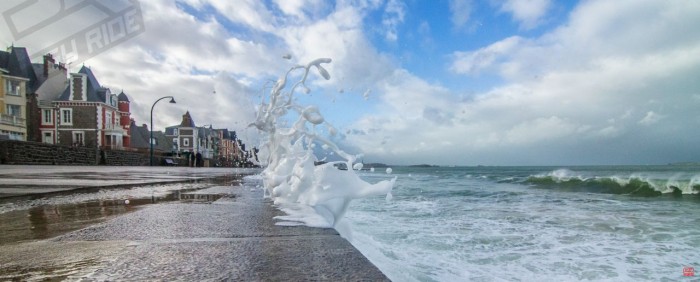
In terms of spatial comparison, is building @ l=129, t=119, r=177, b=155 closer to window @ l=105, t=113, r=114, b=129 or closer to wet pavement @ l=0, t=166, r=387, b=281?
window @ l=105, t=113, r=114, b=129

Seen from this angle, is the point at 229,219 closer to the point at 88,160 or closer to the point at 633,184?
the point at 633,184

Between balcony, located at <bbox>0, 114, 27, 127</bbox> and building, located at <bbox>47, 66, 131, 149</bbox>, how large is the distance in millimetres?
4585

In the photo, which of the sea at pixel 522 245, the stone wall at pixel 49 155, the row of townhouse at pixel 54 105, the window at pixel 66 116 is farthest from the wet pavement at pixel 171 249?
the window at pixel 66 116

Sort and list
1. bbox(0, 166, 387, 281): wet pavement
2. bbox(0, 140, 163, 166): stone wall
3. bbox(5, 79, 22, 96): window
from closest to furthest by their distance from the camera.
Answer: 1. bbox(0, 166, 387, 281): wet pavement
2. bbox(0, 140, 163, 166): stone wall
3. bbox(5, 79, 22, 96): window

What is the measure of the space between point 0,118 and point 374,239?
121ft

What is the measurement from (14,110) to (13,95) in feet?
3.96

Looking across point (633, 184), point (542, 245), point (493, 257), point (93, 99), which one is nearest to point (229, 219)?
point (493, 257)

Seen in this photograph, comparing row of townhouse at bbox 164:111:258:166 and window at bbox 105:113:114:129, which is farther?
row of townhouse at bbox 164:111:258:166

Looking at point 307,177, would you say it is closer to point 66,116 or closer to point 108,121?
point 66,116

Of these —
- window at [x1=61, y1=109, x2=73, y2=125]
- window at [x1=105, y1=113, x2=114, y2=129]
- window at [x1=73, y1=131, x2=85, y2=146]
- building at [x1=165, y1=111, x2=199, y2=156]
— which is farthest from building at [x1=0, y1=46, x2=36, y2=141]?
building at [x1=165, y1=111, x2=199, y2=156]

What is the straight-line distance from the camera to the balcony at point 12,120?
30344mm

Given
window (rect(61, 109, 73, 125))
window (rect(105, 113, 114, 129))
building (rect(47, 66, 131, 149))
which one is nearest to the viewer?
building (rect(47, 66, 131, 149))

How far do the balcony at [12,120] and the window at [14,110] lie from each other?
47 cm

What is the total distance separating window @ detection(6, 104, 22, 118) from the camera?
1276 inches
